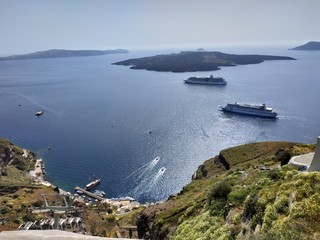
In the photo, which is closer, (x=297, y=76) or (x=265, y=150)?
(x=265, y=150)

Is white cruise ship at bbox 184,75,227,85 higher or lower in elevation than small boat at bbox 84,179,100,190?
higher

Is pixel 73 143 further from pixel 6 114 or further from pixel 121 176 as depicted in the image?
pixel 6 114

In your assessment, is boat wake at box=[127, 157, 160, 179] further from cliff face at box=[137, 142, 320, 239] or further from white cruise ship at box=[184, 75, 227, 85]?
white cruise ship at box=[184, 75, 227, 85]

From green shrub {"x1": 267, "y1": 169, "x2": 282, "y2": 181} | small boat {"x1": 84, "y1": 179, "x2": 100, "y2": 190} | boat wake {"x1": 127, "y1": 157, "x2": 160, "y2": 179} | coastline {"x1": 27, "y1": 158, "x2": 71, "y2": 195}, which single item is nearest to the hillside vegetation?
coastline {"x1": 27, "y1": 158, "x2": 71, "y2": 195}

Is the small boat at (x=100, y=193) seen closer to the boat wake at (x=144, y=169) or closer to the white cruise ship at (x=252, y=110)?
the boat wake at (x=144, y=169)

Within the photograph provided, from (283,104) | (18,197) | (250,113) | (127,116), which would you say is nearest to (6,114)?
(127,116)
